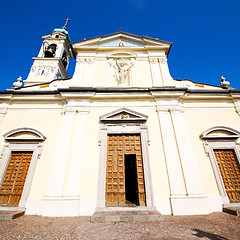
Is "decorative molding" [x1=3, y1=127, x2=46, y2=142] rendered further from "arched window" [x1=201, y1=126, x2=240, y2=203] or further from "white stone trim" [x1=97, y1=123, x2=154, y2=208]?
"arched window" [x1=201, y1=126, x2=240, y2=203]

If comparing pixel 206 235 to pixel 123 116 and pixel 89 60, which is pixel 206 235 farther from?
pixel 89 60

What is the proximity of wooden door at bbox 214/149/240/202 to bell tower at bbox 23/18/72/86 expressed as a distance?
624 inches

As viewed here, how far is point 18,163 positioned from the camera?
6586 mm

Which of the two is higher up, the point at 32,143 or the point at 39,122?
the point at 39,122

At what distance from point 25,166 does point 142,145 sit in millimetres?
5631

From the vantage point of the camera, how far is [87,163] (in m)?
6.28

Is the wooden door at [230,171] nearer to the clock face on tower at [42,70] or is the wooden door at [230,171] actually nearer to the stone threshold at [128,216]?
the stone threshold at [128,216]

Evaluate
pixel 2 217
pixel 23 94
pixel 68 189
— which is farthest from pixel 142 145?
pixel 23 94

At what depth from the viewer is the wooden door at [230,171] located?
6095 millimetres

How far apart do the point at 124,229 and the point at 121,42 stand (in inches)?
445

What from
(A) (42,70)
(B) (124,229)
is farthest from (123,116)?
(A) (42,70)

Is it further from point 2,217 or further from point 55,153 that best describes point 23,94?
point 2,217

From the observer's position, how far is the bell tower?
14.9 metres

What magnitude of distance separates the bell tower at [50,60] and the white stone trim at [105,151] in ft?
37.2
